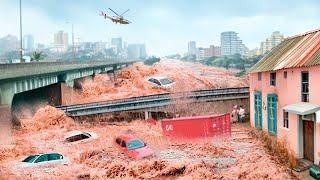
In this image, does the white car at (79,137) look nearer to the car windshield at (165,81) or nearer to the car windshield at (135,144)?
the car windshield at (135,144)

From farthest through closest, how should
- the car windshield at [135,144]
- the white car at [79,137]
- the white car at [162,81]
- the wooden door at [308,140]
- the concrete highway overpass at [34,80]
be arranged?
the white car at [162,81] → the concrete highway overpass at [34,80] → the white car at [79,137] → the car windshield at [135,144] → the wooden door at [308,140]

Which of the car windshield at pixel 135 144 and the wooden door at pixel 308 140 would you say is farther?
the car windshield at pixel 135 144

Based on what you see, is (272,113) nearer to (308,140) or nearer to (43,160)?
(308,140)

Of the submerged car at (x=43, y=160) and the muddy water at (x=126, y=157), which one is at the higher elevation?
the submerged car at (x=43, y=160)

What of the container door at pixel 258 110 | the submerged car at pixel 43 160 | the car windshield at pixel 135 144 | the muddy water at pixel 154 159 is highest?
the container door at pixel 258 110

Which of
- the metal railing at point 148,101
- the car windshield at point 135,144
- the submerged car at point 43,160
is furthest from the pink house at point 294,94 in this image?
the submerged car at point 43,160

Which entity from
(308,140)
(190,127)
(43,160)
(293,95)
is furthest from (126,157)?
(293,95)

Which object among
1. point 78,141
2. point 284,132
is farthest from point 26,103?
point 284,132
